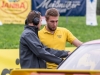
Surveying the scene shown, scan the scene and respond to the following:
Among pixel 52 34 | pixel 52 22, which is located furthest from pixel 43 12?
pixel 52 22

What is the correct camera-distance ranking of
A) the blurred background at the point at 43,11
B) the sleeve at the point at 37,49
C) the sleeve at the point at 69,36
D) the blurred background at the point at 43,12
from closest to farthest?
the sleeve at the point at 37,49
the sleeve at the point at 69,36
the blurred background at the point at 43,12
the blurred background at the point at 43,11

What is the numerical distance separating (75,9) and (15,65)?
558 inches

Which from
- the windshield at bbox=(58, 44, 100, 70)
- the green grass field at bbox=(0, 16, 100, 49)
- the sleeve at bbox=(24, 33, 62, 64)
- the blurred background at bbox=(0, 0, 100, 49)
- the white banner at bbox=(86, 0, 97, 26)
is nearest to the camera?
the windshield at bbox=(58, 44, 100, 70)

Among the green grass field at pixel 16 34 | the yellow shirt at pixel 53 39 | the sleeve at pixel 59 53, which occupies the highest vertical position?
the yellow shirt at pixel 53 39

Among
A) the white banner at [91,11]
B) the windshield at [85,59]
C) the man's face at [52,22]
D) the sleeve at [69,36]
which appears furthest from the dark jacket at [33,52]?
the white banner at [91,11]

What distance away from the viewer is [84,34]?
2033cm

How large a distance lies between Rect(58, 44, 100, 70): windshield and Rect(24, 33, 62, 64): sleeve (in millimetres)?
1068

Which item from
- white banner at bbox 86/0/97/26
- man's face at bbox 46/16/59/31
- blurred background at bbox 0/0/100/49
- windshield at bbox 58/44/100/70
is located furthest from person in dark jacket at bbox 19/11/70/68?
white banner at bbox 86/0/97/26

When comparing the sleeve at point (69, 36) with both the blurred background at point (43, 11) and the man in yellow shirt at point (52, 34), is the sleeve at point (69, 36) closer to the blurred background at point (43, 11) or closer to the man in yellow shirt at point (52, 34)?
the man in yellow shirt at point (52, 34)

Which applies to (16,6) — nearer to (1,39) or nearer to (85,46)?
(1,39)

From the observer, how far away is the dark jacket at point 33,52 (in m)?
8.23

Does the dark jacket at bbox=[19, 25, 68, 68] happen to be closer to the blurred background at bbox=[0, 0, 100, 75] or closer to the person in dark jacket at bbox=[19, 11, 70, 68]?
the person in dark jacket at bbox=[19, 11, 70, 68]

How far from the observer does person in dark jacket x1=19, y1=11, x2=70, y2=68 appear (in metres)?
8.23

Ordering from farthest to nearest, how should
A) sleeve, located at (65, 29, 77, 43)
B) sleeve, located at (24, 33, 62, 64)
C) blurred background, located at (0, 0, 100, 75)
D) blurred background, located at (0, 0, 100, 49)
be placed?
blurred background, located at (0, 0, 100, 49), blurred background, located at (0, 0, 100, 75), sleeve, located at (65, 29, 77, 43), sleeve, located at (24, 33, 62, 64)
